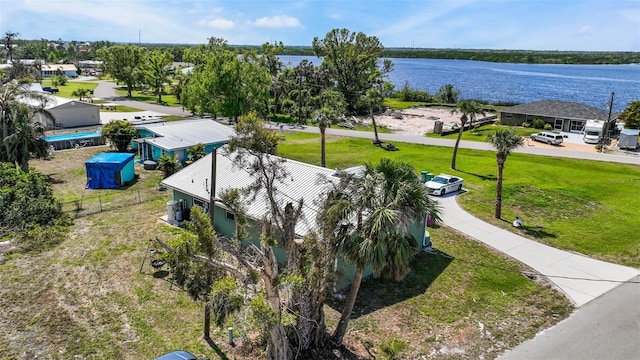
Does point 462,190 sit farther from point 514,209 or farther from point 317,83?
point 317,83

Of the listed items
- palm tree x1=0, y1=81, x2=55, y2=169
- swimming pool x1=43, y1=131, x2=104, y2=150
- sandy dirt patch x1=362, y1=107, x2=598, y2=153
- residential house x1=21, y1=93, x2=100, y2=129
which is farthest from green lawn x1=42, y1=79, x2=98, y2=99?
sandy dirt patch x1=362, y1=107, x2=598, y2=153

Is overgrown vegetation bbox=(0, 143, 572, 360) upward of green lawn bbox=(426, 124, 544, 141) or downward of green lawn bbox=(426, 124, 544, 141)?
downward

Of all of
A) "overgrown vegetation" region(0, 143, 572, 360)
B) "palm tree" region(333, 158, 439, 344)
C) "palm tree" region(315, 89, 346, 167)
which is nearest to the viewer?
"palm tree" region(333, 158, 439, 344)

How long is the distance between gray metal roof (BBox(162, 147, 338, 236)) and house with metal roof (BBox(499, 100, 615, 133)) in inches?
1886

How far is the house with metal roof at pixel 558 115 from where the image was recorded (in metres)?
57.6

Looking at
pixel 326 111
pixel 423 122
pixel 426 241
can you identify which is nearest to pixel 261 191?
pixel 426 241

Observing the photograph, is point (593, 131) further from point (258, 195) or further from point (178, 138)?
point (258, 195)

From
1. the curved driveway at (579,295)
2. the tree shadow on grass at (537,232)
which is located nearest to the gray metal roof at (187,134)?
the curved driveway at (579,295)

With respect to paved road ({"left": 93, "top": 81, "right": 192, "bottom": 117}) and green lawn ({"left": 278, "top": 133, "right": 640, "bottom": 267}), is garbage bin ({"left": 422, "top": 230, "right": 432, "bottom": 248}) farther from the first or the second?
paved road ({"left": 93, "top": 81, "right": 192, "bottom": 117})

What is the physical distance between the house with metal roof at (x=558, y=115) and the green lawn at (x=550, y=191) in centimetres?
1838

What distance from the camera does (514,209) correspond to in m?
29.2

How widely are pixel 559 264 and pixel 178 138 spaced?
31.2 meters

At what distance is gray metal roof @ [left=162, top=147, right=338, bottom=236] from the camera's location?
1981 cm

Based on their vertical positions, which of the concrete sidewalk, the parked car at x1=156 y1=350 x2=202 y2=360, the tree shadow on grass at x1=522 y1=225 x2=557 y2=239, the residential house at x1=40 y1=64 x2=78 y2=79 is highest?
the residential house at x1=40 y1=64 x2=78 y2=79
